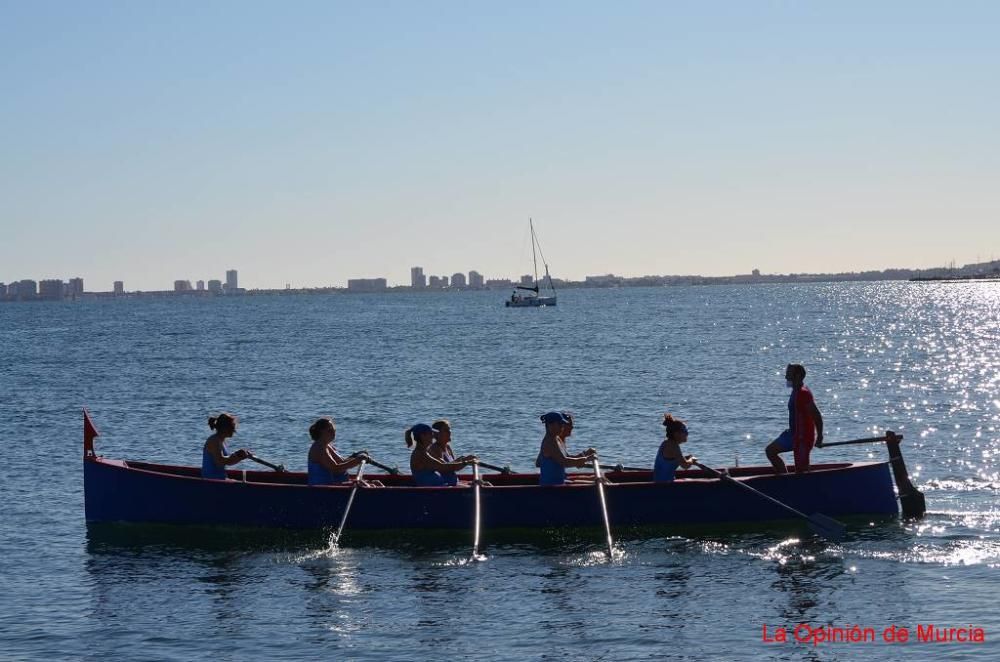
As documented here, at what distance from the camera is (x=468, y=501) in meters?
18.1

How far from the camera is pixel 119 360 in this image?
213 feet

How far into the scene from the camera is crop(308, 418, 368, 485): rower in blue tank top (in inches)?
725

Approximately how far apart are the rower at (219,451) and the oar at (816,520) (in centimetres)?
700

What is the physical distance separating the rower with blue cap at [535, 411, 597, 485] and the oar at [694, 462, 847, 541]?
2012mm

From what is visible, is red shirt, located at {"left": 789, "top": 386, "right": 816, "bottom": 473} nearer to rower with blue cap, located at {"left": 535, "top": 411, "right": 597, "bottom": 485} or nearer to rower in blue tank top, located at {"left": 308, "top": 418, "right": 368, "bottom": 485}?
rower with blue cap, located at {"left": 535, "top": 411, "right": 597, "bottom": 485}

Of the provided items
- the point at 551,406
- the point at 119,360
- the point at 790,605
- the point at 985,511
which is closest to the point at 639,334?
the point at 119,360

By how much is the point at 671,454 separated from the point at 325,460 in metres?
5.22

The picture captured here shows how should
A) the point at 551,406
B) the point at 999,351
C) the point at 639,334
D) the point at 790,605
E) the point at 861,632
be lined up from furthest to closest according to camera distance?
the point at 639,334, the point at 999,351, the point at 551,406, the point at 790,605, the point at 861,632

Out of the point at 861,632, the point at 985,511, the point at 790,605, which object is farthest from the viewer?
the point at 985,511

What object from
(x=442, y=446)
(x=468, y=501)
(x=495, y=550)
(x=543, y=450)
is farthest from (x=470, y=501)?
(x=543, y=450)

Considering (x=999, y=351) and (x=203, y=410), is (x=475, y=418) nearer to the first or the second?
(x=203, y=410)

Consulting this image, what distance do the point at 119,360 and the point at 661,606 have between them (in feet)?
179

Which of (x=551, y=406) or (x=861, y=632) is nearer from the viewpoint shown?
(x=861, y=632)

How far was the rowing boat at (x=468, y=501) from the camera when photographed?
715 inches
